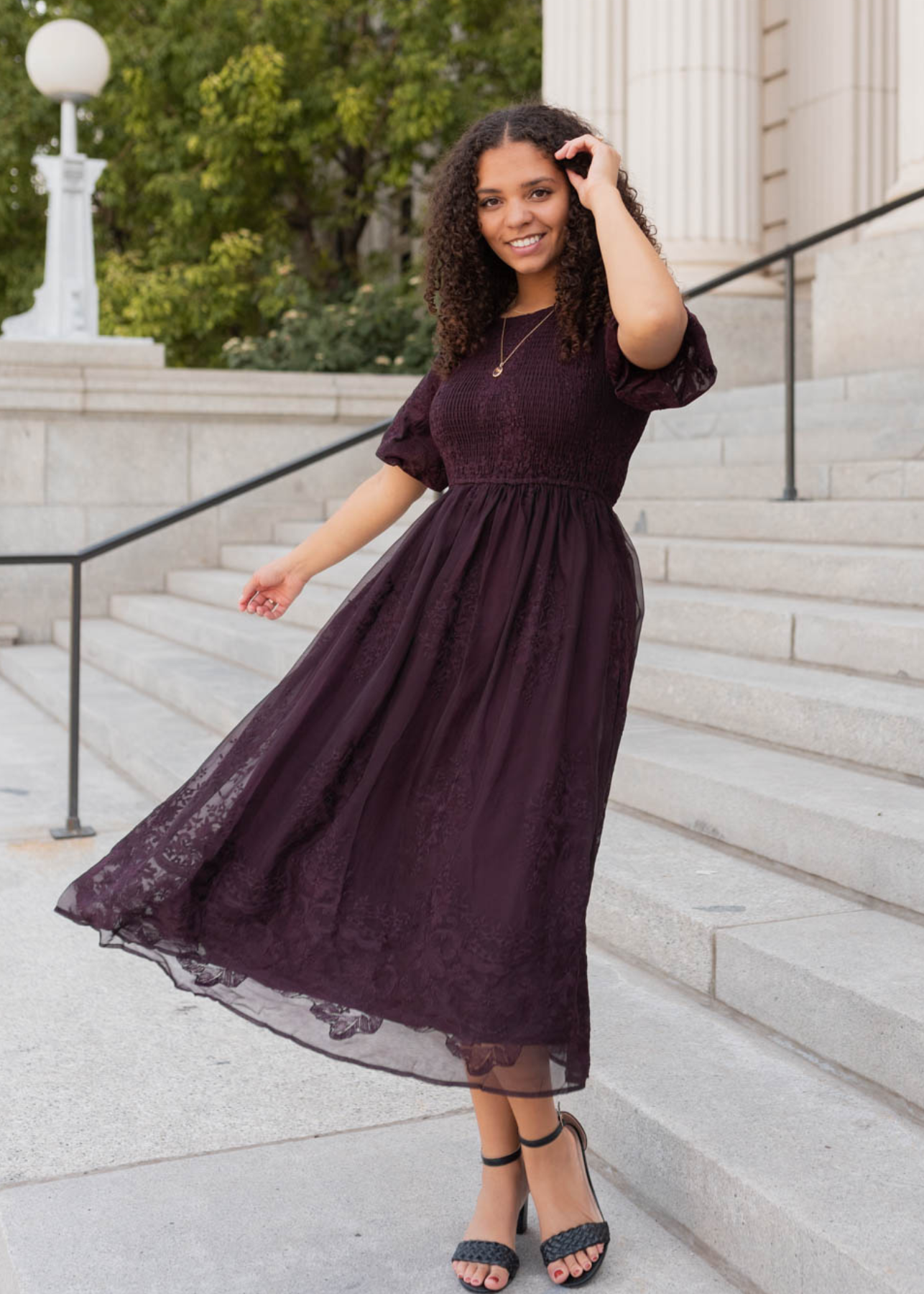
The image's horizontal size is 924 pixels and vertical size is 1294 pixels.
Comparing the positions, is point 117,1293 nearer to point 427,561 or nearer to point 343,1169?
point 343,1169

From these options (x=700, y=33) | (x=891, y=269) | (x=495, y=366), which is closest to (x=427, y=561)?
(x=495, y=366)

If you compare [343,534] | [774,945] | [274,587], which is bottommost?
[774,945]

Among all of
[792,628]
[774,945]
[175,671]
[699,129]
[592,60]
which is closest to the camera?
[774,945]

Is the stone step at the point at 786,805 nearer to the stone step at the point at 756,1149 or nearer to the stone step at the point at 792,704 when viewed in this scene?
the stone step at the point at 792,704

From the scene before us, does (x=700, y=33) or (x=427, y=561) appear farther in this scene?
(x=700, y=33)

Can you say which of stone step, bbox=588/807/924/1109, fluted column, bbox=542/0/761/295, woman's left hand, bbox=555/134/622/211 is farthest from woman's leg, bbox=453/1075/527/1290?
fluted column, bbox=542/0/761/295

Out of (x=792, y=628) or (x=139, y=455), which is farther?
(x=139, y=455)

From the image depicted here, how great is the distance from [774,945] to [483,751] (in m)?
1.11

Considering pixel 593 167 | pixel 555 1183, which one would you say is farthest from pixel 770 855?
pixel 593 167

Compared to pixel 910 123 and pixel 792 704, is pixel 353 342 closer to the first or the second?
pixel 910 123

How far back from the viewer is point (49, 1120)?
10.7 ft

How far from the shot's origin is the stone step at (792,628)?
4.59m

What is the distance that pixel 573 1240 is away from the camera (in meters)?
2.59

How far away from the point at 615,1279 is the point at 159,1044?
1502mm
